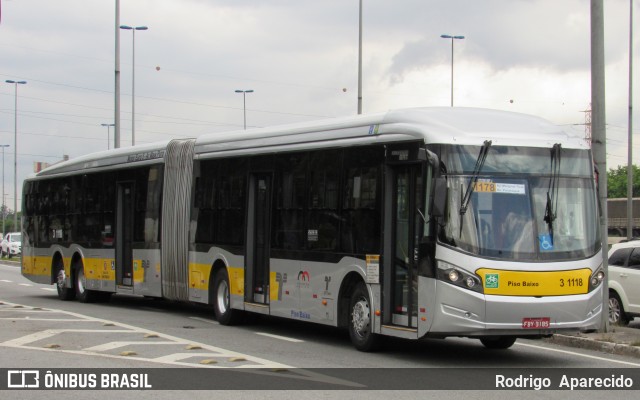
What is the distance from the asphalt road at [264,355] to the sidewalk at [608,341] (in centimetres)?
24

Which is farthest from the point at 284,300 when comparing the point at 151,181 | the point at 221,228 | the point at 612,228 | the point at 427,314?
the point at 612,228

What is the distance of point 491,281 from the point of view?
40.7ft

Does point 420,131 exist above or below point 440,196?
above

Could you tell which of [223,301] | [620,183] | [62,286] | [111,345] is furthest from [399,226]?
[620,183]

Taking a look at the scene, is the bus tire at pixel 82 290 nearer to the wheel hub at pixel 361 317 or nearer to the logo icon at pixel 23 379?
the wheel hub at pixel 361 317

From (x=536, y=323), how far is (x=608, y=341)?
315 cm

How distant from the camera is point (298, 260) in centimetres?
1592

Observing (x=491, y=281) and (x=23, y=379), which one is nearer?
(x=23, y=379)

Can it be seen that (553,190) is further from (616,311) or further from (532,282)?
(616,311)

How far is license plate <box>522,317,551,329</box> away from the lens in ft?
40.9

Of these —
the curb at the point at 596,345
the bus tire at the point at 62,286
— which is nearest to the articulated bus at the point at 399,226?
the curb at the point at 596,345

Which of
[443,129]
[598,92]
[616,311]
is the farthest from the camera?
[616,311]

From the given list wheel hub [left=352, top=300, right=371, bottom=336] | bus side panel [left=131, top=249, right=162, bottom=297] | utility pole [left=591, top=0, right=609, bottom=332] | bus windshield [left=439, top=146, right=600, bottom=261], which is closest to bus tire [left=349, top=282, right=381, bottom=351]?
wheel hub [left=352, top=300, right=371, bottom=336]

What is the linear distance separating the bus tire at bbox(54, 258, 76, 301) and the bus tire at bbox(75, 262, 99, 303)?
0.39m
